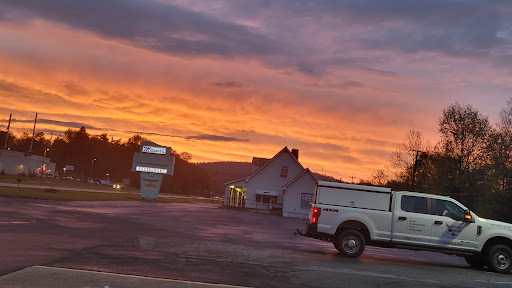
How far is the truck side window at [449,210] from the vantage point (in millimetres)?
14680

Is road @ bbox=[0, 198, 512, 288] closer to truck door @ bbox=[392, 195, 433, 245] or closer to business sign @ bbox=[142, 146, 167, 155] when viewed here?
truck door @ bbox=[392, 195, 433, 245]

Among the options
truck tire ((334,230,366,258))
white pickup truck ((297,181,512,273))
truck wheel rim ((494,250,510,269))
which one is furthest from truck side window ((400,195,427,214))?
truck wheel rim ((494,250,510,269))

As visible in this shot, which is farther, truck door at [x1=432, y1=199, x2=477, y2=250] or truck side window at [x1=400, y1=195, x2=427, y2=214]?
truck side window at [x1=400, y1=195, x2=427, y2=214]

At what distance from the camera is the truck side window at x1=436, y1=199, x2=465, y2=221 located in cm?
1468

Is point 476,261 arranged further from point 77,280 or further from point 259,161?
point 259,161

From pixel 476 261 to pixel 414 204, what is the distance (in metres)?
2.83

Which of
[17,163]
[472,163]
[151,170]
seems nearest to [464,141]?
[472,163]

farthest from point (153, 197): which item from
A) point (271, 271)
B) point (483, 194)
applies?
point (271, 271)

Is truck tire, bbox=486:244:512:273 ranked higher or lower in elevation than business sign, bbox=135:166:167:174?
lower

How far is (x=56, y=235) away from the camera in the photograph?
44.9 feet

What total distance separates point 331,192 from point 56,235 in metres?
8.48

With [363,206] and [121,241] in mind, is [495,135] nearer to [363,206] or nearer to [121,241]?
[363,206]

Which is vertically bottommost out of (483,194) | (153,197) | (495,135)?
(153,197)

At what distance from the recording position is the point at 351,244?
14789 millimetres
